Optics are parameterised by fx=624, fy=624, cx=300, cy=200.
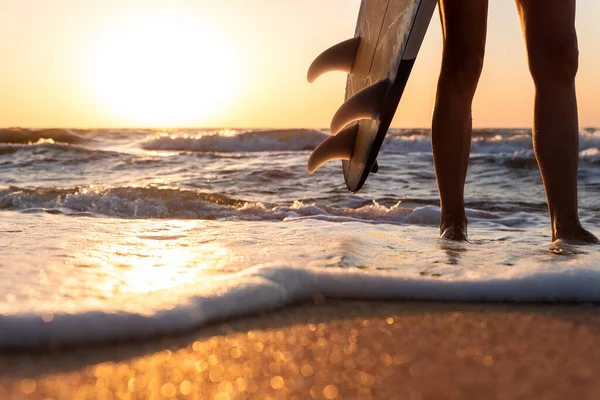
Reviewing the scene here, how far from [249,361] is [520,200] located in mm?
3758

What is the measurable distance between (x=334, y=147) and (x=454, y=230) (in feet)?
1.68

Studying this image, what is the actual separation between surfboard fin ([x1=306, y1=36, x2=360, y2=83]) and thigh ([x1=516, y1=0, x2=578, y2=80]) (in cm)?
63

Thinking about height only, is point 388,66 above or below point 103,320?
above

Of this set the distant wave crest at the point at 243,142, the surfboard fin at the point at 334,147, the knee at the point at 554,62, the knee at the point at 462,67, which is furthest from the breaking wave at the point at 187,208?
the distant wave crest at the point at 243,142

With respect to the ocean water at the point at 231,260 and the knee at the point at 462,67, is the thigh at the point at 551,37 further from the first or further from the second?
the ocean water at the point at 231,260

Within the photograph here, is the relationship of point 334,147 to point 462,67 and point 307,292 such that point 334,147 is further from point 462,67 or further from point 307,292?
point 307,292

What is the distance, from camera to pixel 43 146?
794 cm

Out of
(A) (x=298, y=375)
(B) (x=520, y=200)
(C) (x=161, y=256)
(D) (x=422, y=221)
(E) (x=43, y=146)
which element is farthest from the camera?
(E) (x=43, y=146)

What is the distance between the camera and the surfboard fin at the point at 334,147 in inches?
85.4

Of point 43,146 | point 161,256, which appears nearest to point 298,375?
point 161,256

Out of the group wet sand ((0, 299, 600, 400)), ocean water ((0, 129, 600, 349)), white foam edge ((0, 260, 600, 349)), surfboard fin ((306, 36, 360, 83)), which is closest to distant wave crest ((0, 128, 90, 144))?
ocean water ((0, 129, 600, 349))

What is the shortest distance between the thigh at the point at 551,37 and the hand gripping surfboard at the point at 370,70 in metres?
0.31

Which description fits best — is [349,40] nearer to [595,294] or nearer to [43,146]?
[595,294]

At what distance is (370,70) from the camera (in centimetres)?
197
